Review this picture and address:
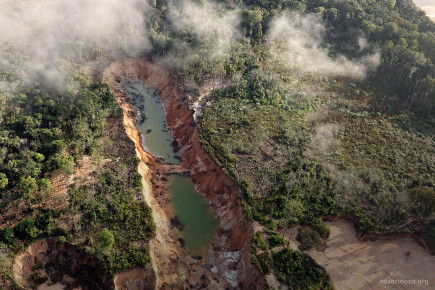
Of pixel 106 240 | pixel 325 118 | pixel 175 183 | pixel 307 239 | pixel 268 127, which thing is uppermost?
pixel 325 118

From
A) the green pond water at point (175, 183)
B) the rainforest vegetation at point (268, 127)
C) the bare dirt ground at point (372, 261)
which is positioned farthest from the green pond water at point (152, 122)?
the bare dirt ground at point (372, 261)

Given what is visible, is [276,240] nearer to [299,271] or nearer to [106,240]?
[299,271]

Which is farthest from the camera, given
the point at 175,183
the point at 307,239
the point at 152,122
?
the point at 152,122

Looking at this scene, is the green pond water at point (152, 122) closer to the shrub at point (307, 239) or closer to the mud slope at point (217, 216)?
the mud slope at point (217, 216)

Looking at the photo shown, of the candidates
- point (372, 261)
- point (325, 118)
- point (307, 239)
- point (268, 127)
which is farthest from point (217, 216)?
point (325, 118)

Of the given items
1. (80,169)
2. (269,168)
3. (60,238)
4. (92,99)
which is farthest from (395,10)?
(60,238)

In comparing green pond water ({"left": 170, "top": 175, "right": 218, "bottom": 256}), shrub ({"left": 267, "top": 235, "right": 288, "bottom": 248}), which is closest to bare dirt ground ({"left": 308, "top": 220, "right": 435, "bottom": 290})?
shrub ({"left": 267, "top": 235, "right": 288, "bottom": 248})

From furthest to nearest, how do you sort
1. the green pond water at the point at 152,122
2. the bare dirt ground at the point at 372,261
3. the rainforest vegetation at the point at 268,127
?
the green pond water at the point at 152,122, the rainforest vegetation at the point at 268,127, the bare dirt ground at the point at 372,261
